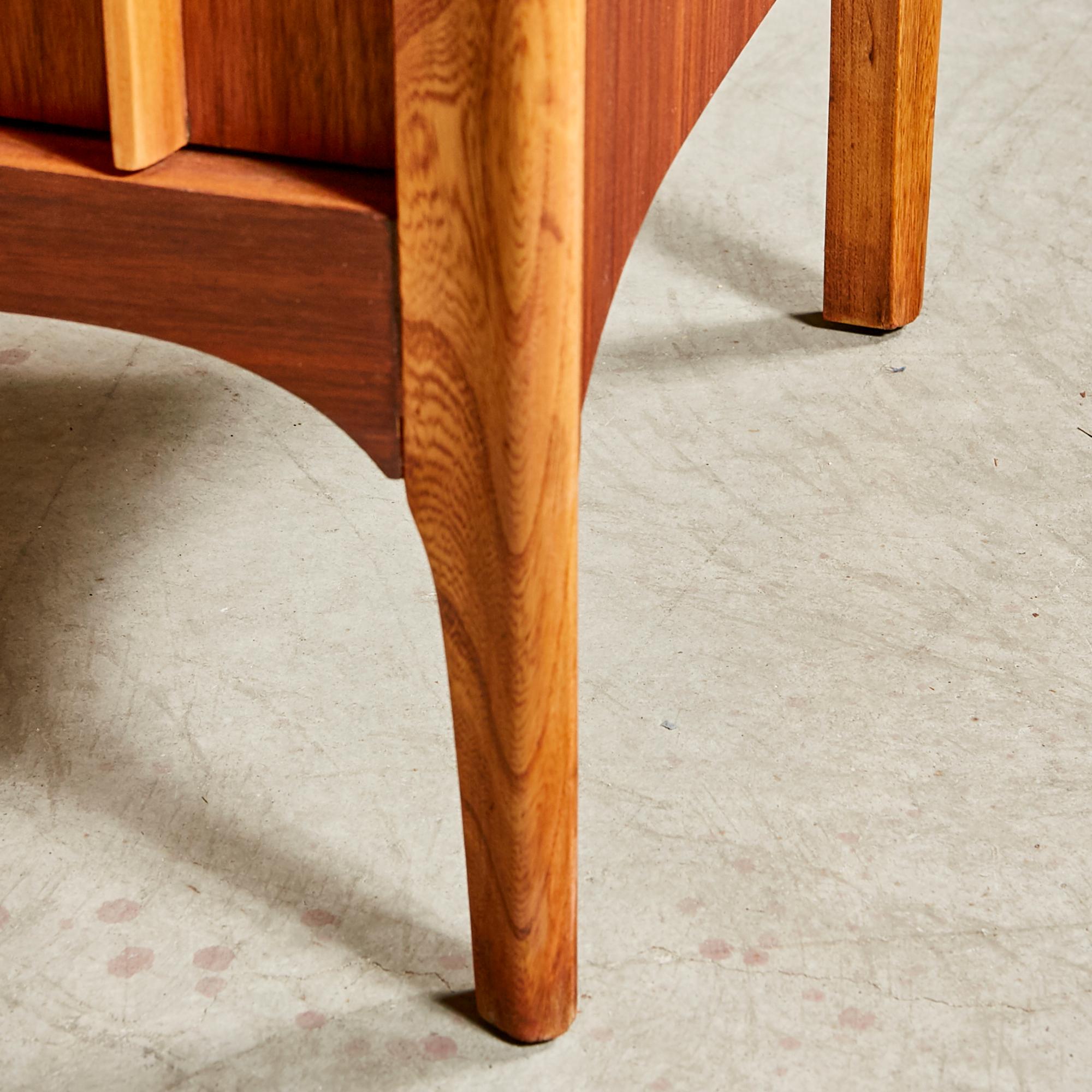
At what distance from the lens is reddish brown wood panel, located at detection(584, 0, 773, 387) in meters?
0.85

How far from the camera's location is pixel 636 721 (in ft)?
4.11

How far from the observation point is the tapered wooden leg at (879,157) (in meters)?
1.70

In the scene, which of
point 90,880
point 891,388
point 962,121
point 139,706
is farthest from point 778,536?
point 962,121

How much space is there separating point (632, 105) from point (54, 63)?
0.31m

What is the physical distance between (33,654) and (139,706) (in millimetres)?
118

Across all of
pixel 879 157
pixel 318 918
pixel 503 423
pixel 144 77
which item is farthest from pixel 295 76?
pixel 879 157

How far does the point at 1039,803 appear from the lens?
3.84 ft

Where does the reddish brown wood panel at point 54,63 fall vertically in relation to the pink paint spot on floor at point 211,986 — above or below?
above

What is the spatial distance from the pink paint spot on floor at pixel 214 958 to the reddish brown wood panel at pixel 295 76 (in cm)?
48

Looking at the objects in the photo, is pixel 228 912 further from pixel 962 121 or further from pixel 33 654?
pixel 962 121

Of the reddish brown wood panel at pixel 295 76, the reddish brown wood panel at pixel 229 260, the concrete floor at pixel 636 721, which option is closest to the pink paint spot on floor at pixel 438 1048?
the concrete floor at pixel 636 721

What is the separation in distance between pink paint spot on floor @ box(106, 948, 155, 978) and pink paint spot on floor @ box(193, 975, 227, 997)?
0.12 feet

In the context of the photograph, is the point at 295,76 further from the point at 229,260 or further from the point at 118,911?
the point at 118,911

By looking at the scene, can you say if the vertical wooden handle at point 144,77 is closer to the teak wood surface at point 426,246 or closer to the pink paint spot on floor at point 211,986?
the teak wood surface at point 426,246
